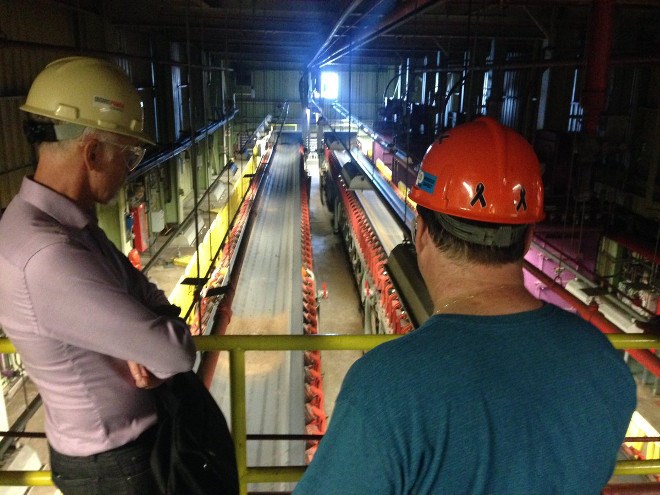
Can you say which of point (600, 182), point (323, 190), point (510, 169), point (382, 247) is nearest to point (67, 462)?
point (510, 169)

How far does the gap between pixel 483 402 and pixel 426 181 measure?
520 millimetres

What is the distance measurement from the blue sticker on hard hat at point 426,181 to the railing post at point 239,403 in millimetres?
809

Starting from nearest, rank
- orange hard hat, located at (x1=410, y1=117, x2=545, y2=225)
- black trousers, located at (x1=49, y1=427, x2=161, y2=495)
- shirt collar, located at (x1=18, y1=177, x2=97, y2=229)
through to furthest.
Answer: orange hard hat, located at (x1=410, y1=117, x2=545, y2=225)
shirt collar, located at (x1=18, y1=177, x2=97, y2=229)
black trousers, located at (x1=49, y1=427, x2=161, y2=495)

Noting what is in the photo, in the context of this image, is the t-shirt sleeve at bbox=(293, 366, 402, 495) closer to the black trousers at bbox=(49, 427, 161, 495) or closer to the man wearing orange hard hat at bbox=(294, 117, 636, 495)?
the man wearing orange hard hat at bbox=(294, 117, 636, 495)

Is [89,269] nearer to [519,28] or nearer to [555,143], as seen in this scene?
[555,143]

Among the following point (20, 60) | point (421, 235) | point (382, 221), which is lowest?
point (382, 221)

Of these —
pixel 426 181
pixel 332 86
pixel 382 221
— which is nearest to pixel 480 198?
pixel 426 181

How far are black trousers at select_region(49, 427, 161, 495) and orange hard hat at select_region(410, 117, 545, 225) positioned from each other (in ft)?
3.16

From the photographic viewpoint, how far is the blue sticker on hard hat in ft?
3.70

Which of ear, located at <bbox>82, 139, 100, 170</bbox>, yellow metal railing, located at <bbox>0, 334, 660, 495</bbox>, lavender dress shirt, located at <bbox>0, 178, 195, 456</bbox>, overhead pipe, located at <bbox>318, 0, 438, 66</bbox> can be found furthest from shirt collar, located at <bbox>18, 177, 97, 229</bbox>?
overhead pipe, located at <bbox>318, 0, 438, 66</bbox>

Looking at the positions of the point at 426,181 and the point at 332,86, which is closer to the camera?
the point at 426,181

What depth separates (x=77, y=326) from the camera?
1.15 meters

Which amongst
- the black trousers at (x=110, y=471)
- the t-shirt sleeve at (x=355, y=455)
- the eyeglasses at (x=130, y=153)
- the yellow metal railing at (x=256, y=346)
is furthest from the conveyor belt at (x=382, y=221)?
the t-shirt sleeve at (x=355, y=455)

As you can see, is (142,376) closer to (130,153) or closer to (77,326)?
(77,326)
